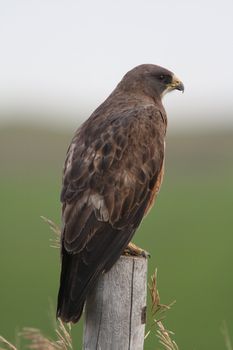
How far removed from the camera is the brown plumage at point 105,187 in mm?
5711

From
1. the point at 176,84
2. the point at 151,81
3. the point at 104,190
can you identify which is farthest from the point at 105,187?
the point at 176,84

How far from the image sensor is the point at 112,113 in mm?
7016

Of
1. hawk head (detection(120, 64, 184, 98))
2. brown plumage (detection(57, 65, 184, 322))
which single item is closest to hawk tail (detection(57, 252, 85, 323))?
brown plumage (detection(57, 65, 184, 322))

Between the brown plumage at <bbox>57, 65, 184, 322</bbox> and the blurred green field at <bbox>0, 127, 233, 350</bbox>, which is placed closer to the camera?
the brown plumage at <bbox>57, 65, 184, 322</bbox>

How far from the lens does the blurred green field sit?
41.5 ft

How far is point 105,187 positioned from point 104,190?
0.09 feet

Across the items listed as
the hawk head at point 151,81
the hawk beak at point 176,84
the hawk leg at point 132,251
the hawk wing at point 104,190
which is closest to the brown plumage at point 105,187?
the hawk wing at point 104,190

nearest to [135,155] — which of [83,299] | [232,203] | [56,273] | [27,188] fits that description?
[83,299]

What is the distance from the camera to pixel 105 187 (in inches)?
249

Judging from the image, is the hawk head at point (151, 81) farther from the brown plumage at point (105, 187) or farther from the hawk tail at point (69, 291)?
the hawk tail at point (69, 291)

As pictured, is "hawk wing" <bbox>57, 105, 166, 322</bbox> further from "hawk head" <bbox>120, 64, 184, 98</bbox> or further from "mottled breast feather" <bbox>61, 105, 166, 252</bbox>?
"hawk head" <bbox>120, 64, 184, 98</bbox>

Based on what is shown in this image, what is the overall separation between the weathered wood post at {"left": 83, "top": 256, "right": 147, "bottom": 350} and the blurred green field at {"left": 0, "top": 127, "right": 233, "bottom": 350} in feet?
2.36

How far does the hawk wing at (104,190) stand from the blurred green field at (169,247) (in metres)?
0.47

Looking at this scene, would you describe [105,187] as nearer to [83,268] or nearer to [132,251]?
[132,251]
